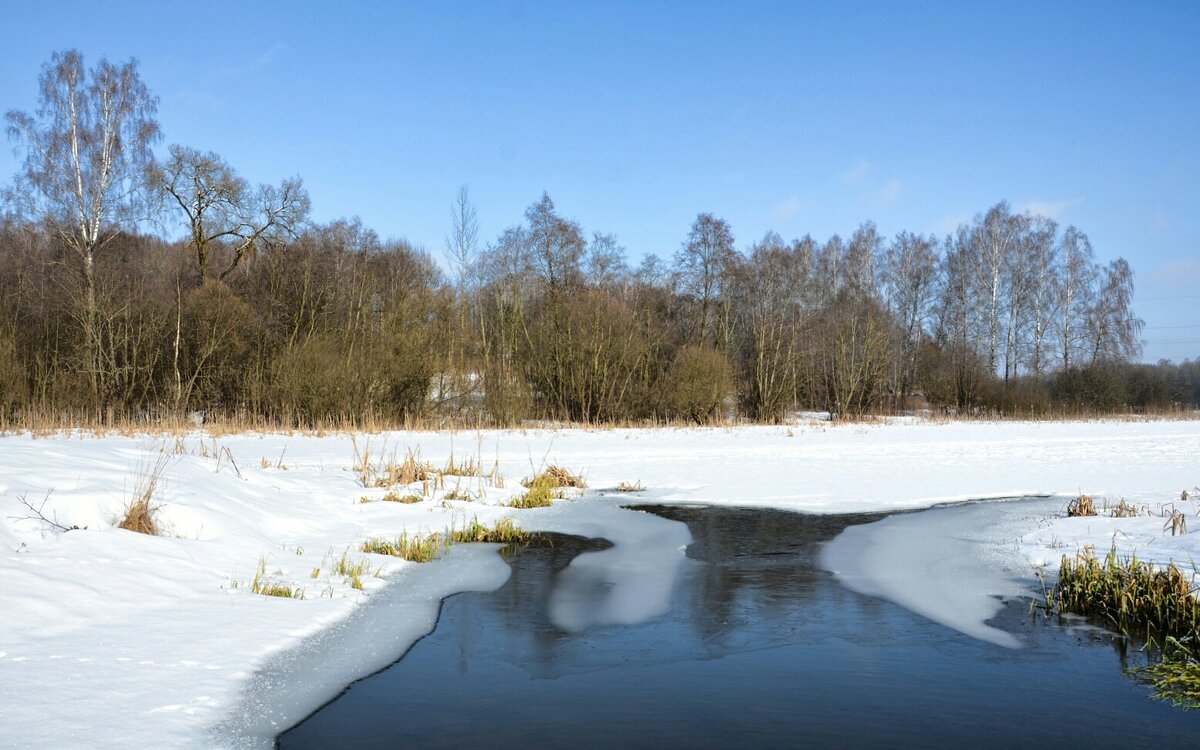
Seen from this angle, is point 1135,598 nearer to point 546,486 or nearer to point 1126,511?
point 1126,511

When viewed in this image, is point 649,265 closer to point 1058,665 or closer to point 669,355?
point 669,355

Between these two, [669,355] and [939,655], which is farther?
[669,355]

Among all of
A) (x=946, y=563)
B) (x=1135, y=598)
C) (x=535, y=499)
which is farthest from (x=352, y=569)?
(x=1135, y=598)

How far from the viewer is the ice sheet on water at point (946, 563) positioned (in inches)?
242

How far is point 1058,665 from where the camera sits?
4844mm

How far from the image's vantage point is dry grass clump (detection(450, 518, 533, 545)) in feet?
29.4

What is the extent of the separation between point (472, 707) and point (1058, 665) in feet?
11.2

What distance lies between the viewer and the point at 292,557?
7.37 m

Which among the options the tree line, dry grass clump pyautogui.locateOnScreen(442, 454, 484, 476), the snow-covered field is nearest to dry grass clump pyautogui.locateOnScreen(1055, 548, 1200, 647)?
the snow-covered field

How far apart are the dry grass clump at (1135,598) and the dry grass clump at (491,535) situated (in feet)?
17.0

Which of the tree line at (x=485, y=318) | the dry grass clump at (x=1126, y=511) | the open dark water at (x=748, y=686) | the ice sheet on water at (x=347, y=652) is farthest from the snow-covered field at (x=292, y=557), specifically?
the tree line at (x=485, y=318)

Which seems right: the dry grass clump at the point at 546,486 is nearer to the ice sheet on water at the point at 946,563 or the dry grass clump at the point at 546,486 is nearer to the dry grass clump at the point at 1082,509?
the ice sheet on water at the point at 946,563

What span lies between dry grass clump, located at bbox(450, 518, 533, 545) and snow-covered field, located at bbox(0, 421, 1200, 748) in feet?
2.09

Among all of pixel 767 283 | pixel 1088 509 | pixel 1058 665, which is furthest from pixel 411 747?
pixel 767 283
